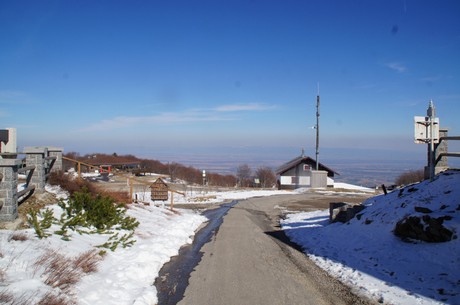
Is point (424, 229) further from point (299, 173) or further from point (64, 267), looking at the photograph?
point (299, 173)

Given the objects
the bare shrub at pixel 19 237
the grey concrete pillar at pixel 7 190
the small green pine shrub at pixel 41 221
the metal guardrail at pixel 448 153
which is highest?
the metal guardrail at pixel 448 153

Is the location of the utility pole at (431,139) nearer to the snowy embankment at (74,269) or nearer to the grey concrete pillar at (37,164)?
the snowy embankment at (74,269)

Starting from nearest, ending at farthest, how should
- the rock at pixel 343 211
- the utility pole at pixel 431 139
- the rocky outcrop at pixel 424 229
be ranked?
the rocky outcrop at pixel 424 229
the utility pole at pixel 431 139
the rock at pixel 343 211

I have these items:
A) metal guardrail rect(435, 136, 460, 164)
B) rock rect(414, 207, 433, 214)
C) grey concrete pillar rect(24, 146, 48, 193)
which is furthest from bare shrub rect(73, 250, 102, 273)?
metal guardrail rect(435, 136, 460, 164)

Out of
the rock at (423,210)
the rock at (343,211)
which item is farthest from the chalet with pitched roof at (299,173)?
the rock at (423,210)

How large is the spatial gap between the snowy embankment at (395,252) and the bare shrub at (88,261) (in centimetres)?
507

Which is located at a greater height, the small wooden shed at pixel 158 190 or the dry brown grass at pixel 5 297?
the dry brown grass at pixel 5 297

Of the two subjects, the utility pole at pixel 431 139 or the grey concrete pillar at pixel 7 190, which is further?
the utility pole at pixel 431 139

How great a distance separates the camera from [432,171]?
462 inches

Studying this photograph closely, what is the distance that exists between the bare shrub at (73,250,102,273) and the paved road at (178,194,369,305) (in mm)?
1940

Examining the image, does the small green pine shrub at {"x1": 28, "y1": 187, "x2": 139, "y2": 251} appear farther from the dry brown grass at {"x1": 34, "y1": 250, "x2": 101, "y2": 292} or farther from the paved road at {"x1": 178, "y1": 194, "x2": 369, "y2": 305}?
the paved road at {"x1": 178, "y1": 194, "x2": 369, "y2": 305}

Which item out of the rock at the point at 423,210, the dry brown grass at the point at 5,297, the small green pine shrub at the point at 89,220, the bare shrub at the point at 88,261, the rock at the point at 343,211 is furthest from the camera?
the rock at the point at 343,211

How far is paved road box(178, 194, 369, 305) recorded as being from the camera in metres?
6.50

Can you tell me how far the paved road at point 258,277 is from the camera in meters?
6.50
